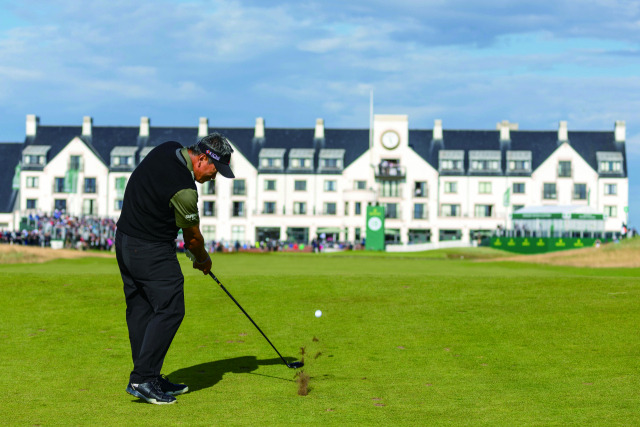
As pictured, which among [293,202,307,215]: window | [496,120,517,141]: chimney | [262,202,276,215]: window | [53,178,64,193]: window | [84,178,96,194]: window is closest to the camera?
[293,202,307,215]: window

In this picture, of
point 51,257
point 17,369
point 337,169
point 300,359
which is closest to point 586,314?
point 300,359

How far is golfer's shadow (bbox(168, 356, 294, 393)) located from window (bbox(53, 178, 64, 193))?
10559 centimetres

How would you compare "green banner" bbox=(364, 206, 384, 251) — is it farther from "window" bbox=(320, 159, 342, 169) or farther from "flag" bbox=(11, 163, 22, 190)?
"flag" bbox=(11, 163, 22, 190)

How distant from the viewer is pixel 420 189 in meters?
111

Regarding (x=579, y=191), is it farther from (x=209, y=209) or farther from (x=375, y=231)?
(x=209, y=209)

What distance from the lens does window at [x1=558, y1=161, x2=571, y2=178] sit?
10833 centimetres

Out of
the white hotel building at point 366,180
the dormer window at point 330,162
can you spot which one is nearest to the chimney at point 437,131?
the white hotel building at point 366,180

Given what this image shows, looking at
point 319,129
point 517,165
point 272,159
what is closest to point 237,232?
point 272,159

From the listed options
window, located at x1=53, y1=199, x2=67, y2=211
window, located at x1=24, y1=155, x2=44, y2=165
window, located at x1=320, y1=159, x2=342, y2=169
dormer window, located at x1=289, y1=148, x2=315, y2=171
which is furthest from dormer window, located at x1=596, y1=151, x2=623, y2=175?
window, located at x1=24, y1=155, x2=44, y2=165

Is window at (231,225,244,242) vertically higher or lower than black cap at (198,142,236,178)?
lower

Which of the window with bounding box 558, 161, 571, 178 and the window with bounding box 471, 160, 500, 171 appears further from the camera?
the window with bounding box 471, 160, 500, 171

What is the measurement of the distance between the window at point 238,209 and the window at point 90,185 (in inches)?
763

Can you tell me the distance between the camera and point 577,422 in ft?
26.1

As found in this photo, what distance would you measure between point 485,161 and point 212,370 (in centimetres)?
10255
